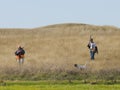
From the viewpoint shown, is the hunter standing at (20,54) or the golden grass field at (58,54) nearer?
the golden grass field at (58,54)

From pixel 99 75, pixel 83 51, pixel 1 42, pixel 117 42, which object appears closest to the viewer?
pixel 99 75

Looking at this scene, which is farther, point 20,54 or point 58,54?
point 58,54

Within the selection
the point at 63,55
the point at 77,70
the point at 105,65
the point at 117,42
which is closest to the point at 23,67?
the point at 77,70

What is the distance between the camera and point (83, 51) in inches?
2019

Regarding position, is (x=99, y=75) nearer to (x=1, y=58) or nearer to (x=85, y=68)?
(x=85, y=68)

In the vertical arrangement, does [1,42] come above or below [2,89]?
above

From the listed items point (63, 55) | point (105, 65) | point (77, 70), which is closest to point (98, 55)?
point (63, 55)

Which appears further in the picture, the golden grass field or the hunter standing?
the hunter standing

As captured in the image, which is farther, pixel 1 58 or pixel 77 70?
pixel 1 58

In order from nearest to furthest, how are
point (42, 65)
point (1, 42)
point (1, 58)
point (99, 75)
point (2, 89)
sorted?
point (2, 89), point (99, 75), point (42, 65), point (1, 58), point (1, 42)

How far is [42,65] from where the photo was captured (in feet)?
128

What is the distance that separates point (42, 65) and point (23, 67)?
165 cm

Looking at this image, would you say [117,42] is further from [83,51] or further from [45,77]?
[45,77]

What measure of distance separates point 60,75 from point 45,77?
3.61ft
